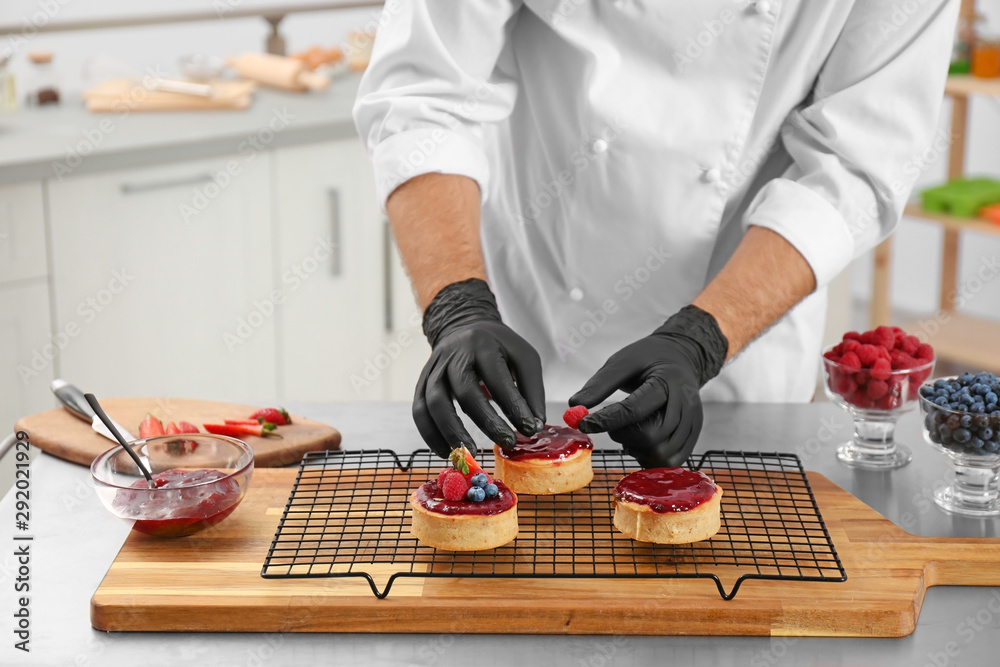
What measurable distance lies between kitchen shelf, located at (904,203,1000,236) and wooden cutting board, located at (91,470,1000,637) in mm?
2913

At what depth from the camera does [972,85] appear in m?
3.71

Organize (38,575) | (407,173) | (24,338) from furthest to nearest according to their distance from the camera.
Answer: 1. (24,338)
2. (407,173)
3. (38,575)

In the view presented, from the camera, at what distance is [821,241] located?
1649mm

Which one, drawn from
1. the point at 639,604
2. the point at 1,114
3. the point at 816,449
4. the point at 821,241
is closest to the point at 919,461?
the point at 816,449

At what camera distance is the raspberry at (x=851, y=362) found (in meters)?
1.54

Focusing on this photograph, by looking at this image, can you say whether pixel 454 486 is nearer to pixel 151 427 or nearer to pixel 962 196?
pixel 151 427

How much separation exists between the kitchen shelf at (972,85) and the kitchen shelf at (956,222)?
17.7 inches

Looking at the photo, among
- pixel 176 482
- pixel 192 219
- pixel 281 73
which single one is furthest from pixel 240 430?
pixel 281 73

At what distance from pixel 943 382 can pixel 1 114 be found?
283cm

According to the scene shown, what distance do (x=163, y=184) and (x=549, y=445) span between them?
203 cm

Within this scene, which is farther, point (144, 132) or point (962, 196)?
point (962, 196)

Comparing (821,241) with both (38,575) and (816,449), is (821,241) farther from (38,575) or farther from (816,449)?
(38,575)

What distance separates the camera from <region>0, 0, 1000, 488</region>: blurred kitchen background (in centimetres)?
298

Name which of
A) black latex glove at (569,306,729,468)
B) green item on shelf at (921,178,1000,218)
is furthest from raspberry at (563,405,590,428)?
green item on shelf at (921,178,1000,218)
